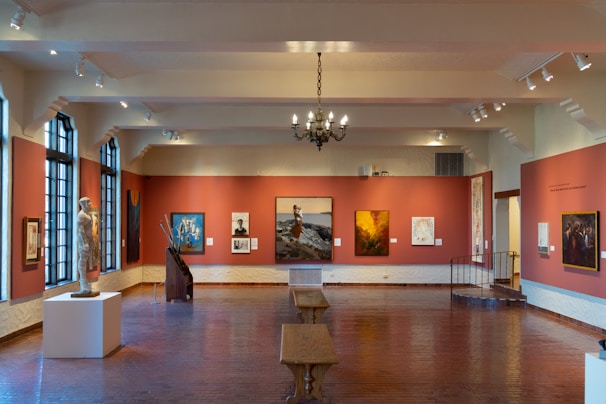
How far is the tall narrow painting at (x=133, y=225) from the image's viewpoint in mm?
15133

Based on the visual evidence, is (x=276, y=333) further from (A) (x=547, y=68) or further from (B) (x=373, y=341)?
(A) (x=547, y=68)

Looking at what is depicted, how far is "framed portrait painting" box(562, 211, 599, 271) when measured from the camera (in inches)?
387

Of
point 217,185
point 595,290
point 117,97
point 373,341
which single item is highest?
point 117,97

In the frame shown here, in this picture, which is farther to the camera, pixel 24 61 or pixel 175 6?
pixel 24 61

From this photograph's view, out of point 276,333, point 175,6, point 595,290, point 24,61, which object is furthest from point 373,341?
point 24,61

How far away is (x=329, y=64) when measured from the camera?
8891 millimetres

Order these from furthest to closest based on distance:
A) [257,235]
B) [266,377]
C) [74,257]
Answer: [257,235] < [74,257] < [266,377]

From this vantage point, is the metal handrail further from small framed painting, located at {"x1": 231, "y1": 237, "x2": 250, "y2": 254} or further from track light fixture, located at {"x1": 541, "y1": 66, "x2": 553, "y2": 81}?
track light fixture, located at {"x1": 541, "y1": 66, "x2": 553, "y2": 81}

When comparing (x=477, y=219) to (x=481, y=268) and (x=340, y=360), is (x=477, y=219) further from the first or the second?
(x=340, y=360)

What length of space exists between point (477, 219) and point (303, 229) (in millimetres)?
5256

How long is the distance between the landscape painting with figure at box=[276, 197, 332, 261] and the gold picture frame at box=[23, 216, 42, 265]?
8137mm

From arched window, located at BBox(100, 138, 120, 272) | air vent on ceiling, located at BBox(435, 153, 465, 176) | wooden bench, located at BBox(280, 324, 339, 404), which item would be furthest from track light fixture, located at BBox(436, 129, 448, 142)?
wooden bench, located at BBox(280, 324, 339, 404)

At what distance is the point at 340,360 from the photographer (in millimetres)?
7508

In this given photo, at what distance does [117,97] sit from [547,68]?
7274 millimetres
